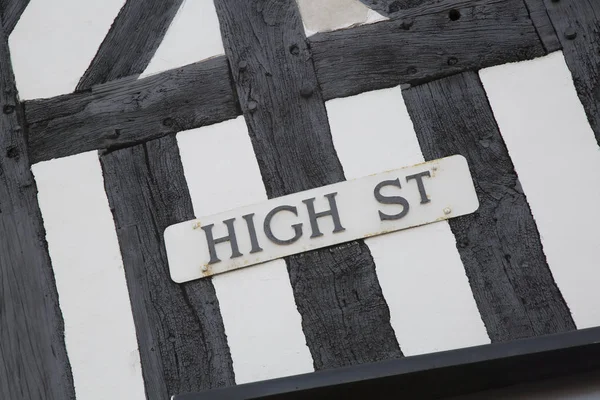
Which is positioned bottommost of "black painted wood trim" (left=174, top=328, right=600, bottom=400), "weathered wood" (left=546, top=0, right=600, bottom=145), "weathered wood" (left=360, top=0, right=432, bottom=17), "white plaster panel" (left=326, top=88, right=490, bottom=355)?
"black painted wood trim" (left=174, top=328, right=600, bottom=400)

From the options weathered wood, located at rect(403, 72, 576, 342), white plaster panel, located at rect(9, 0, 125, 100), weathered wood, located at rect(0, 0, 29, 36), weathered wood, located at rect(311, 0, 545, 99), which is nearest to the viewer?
weathered wood, located at rect(403, 72, 576, 342)

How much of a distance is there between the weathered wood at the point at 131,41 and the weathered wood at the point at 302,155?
234 millimetres

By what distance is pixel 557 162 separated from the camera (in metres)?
2.81

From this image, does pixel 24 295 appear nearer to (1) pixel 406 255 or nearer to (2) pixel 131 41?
(2) pixel 131 41

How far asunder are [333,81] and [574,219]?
3.11 ft

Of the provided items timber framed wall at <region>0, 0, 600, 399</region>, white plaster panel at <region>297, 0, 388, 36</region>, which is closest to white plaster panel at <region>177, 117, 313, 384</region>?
timber framed wall at <region>0, 0, 600, 399</region>

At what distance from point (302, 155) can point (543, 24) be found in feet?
3.18

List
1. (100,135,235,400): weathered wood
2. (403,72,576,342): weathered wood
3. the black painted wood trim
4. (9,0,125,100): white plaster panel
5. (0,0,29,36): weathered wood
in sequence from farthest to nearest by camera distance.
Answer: (0,0,29,36): weathered wood
(9,0,125,100): white plaster panel
(100,135,235,400): weathered wood
(403,72,576,342): weathered wood
the black painted wood trim

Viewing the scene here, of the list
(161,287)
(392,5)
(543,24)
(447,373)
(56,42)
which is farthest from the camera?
(56,42)

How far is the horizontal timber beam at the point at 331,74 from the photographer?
9.86 ft

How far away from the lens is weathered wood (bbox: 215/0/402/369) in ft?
8.99

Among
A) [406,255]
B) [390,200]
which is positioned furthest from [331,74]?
[406,255]

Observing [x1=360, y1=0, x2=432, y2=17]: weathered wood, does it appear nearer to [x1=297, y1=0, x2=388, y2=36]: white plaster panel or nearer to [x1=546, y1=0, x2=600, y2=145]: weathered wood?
[x1=297, y1=0, x2=388, y2=36]: white plaster panel

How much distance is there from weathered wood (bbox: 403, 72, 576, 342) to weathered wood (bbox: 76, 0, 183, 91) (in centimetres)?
97
